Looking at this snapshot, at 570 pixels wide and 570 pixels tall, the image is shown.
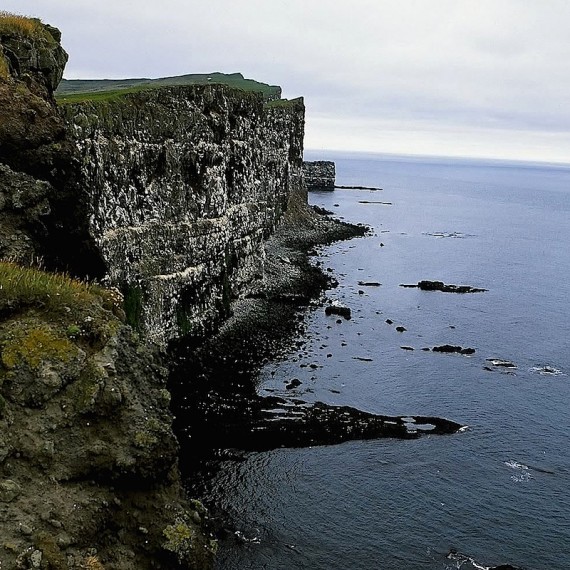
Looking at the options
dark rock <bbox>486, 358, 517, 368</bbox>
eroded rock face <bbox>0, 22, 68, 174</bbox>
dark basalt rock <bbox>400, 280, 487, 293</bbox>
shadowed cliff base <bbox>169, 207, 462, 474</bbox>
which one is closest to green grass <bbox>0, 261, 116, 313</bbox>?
eroded rock face <bbox>0, 22, 68, 174</bbox>

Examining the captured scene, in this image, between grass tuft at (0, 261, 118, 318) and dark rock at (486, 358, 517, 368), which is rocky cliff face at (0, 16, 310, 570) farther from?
dark rock at (486, 358, 517, 368)

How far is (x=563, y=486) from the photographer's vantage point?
1177 inches

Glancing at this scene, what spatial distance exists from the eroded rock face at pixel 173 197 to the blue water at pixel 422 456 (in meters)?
8.79

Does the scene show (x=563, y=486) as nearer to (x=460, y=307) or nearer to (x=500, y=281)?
(x=460, y=307)

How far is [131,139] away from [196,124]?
28.9 feet

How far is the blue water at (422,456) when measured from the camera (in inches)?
973

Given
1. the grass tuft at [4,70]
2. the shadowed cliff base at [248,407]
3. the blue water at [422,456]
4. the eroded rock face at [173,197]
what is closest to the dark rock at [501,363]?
the blue water at [422,456]

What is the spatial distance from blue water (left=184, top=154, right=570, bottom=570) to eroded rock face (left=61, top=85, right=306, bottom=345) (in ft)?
28.8

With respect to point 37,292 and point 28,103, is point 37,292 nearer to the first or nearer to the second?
point 37,292

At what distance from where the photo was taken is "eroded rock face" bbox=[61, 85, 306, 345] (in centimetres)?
3672

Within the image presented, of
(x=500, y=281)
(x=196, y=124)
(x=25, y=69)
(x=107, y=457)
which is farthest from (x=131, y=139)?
(x=500, y=281)

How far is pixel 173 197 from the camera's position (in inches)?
1753

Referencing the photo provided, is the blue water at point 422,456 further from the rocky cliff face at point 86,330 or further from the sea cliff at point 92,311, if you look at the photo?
the rocky cliff face at point 86,330

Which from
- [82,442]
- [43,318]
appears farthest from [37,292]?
[82,442]
